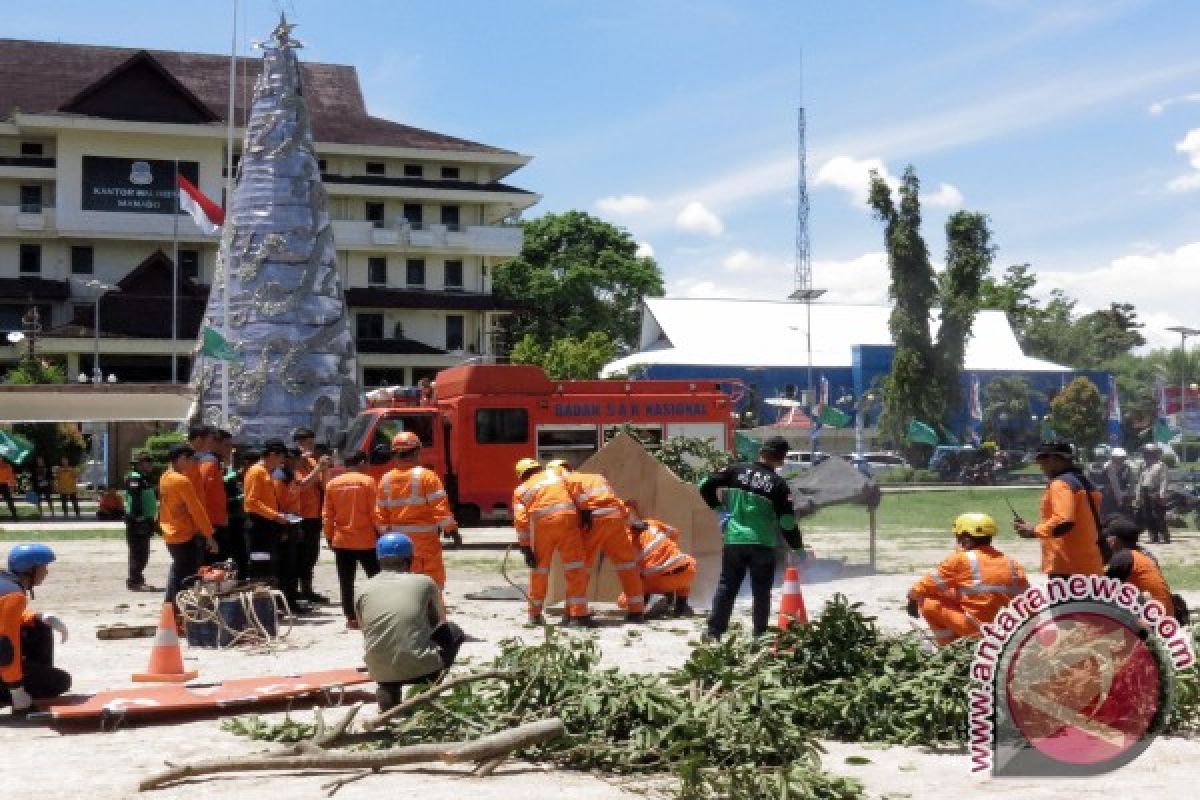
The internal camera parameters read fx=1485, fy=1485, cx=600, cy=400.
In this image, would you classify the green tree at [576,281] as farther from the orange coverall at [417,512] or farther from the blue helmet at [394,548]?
the blue helmet at [394,548]

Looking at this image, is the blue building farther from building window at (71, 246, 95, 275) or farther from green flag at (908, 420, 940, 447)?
building window at (71, 246, 95, 275)

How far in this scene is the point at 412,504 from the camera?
43.4 ft

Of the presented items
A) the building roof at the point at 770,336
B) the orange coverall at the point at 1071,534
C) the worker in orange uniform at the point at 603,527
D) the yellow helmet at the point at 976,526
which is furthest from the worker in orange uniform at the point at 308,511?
the building roof at the point at 770,336

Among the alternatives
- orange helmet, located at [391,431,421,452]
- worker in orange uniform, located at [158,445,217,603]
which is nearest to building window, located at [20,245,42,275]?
worker in orange uniform, located at [158,445,217,603]

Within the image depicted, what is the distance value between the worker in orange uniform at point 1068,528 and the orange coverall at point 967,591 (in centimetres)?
56

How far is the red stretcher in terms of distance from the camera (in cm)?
927

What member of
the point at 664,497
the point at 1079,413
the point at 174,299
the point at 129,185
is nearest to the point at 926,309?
the point at 1079,413

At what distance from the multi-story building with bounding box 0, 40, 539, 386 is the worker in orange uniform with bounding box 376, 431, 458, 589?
4600 cm

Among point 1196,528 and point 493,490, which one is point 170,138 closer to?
point 493,490

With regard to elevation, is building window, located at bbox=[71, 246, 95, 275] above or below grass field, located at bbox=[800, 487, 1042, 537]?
above

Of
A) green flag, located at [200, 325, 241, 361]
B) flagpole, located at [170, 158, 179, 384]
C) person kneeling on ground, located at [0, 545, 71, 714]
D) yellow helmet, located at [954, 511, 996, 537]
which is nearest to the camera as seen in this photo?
person kneeling on ground, located at [0, 545, 71, 714]

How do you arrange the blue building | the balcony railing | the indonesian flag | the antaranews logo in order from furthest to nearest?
1. the balcony railing
2. the blue building
3. the indonesian flag
4. the antaranews logo

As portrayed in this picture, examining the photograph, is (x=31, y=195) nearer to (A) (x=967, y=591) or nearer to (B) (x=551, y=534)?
(B) (x=551, y=534)

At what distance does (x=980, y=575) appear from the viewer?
962 centimetres
